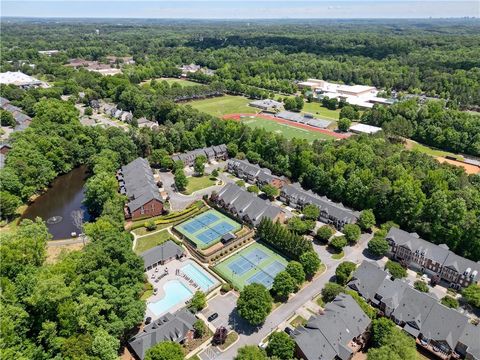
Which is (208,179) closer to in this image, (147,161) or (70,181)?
(147,161)

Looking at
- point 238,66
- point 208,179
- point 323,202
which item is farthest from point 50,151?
point 238,66

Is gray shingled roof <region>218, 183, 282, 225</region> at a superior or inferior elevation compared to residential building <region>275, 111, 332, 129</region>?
superior

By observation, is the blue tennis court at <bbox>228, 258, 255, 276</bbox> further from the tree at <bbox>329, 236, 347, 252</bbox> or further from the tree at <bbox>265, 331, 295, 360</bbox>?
the tree at <bbox>265, 331, 295, 360</bbox>

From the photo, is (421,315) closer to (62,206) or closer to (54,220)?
(54,220)

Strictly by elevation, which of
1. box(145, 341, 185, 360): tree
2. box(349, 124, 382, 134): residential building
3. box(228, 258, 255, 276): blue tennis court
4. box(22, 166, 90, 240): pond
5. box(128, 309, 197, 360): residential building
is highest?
box(145, 341, 185, 360): tree

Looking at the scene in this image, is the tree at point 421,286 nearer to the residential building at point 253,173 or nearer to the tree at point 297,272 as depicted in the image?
the tree at point 297,272

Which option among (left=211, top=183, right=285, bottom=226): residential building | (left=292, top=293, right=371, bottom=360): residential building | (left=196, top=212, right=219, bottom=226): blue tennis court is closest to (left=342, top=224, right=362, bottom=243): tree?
(left=211, top=183, right=285, bottom=226): residential building
